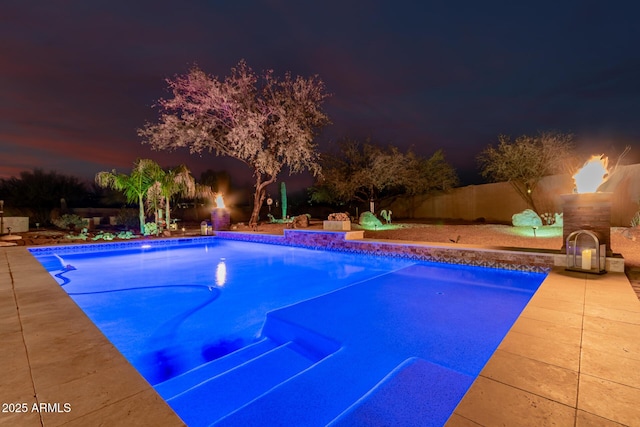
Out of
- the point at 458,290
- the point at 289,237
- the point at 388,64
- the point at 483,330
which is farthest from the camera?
the point at 388,64

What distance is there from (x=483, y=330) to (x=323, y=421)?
2.43 m

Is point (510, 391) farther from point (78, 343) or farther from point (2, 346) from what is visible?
point (2, 346)

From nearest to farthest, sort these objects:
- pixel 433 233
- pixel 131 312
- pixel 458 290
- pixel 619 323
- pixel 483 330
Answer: pixel 619 323, pixel 483 330, pixel 131 312, pixel 458 290, pixel 433 233

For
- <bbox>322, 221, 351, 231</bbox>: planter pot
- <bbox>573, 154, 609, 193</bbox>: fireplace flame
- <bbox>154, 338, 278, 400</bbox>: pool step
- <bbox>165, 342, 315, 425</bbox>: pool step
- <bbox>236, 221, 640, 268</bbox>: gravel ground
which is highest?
<bbox>573, 154, 609, 193</bbox>: fireplace flame

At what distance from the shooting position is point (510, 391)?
5.47ft

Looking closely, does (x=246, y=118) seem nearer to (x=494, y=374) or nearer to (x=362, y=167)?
(x=362, y=167)

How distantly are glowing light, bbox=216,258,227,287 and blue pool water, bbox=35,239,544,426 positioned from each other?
0.06m

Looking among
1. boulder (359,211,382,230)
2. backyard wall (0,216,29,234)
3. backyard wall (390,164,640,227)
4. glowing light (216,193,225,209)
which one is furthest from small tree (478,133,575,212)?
backyard wall (0,216,29,234)

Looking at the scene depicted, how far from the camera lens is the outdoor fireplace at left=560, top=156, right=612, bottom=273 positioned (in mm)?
4355

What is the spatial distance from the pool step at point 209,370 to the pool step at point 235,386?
0.09 meters

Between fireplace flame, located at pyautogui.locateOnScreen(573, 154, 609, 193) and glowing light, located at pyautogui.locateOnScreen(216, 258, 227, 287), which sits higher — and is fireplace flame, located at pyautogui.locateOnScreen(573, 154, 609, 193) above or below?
above

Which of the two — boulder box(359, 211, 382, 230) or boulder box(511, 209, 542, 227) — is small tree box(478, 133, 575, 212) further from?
boulder box(359, 211, 382, 230)

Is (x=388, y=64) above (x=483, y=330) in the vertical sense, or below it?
above

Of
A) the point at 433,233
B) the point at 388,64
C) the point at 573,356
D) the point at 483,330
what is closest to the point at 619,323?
the point at 573,356
